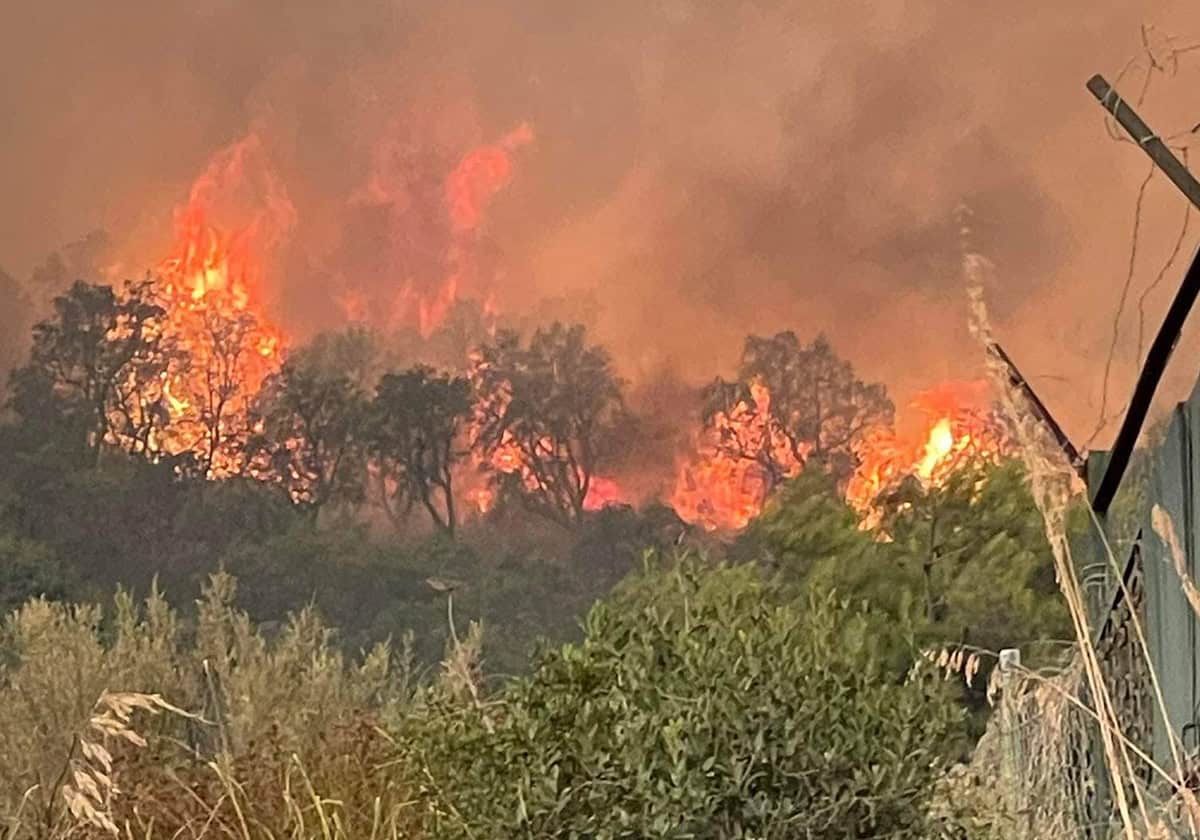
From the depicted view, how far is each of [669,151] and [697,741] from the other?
155cm

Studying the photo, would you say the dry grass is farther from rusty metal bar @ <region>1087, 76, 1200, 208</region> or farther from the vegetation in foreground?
rusty metal bar @ <region>1087, 76, 1200, 208</region>

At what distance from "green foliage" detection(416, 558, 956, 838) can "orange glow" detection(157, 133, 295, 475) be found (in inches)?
49.2

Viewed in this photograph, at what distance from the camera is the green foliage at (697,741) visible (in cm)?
96

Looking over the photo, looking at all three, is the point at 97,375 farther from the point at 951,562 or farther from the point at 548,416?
the point at 951,562

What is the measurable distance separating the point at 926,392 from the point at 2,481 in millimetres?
1425

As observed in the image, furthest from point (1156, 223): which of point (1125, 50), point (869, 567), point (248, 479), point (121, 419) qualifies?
point (121, 419)

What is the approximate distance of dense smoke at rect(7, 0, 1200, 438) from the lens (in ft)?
7.55

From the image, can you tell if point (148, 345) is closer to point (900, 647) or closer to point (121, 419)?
point (121, 419)

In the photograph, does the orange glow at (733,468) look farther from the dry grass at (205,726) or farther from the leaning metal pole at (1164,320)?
the leaning metal pole at (1164,320)

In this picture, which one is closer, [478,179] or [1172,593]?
[1172,593]

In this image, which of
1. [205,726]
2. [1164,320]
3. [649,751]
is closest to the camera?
[649,751]

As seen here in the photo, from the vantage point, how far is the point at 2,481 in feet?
7.08

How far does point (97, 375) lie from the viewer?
221 centimetres

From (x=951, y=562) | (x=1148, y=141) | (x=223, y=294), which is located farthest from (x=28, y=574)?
(x=1148, y=141)
